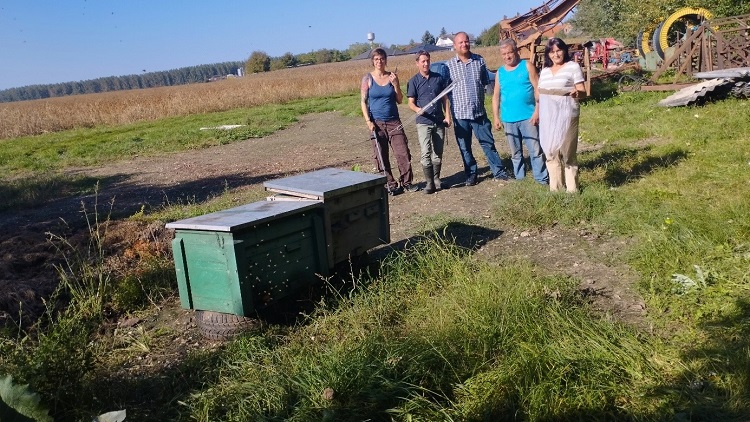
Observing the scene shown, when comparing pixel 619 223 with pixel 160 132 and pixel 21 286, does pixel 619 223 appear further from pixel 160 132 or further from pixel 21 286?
pixel 160 132

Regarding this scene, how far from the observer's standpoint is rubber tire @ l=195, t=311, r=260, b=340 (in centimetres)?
464

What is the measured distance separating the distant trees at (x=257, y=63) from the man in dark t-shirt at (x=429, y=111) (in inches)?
3301

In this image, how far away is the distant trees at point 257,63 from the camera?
291 ft

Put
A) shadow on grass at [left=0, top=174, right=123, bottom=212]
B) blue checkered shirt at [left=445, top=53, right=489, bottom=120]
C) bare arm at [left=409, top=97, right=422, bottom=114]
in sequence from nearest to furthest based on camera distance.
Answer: bare arm at [left=409, top=97, right=422, bottom=114] → blue checkered shirt at [left=445, top=53, right=489, bottom=120] → shadow on grass at [left=0, top=174, right=123, bottom=212]

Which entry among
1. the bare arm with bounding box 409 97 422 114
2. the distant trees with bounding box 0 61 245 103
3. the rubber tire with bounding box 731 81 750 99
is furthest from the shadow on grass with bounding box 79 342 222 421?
the distant trees with bounding box 0 61 245 103

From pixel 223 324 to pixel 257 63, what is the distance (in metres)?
88.0

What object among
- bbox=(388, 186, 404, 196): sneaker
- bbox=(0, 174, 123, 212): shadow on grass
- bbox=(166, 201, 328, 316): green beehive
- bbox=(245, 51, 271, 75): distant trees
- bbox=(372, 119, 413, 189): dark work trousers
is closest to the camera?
bbox=(166, 201, 328, 316): green beehive

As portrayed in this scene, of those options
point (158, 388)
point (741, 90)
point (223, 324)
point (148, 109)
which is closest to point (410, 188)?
point (223, 324)

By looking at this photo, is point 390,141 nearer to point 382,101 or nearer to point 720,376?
point 382,101

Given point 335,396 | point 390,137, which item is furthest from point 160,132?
point 335,396

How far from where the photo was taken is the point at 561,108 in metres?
7.05

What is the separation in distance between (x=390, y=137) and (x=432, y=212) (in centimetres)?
131

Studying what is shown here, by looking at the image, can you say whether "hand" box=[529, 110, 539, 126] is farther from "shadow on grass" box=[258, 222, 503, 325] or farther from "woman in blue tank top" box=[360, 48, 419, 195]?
"shadow on grass" box=[258, 222, 503, 325]

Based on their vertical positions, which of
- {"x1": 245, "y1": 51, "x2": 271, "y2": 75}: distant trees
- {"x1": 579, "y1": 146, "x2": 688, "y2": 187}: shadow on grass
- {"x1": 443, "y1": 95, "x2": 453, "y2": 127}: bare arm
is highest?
{"x1": 245, "y1": 51, "x2": 271, "y2": 75}: distant trees
